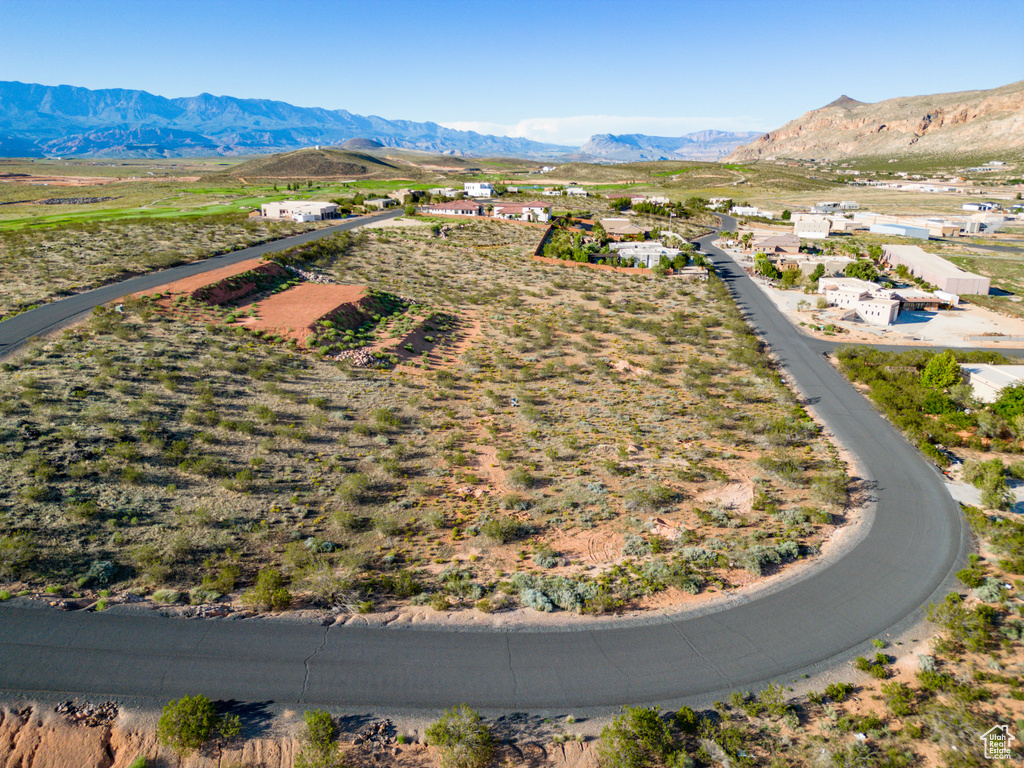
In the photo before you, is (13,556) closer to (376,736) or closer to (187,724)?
(187,724)

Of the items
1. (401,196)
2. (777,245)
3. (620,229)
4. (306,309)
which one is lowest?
(306,309)

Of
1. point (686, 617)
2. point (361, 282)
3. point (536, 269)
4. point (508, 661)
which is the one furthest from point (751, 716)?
point (536, 269)

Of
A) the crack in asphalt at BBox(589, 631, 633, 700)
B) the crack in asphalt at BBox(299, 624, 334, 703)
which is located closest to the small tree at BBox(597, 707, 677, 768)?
the crack in asphalt at BBox(589, 631, 633, 700)

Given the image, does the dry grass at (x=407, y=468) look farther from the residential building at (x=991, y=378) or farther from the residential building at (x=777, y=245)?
the residential building at (x=777, y=245)

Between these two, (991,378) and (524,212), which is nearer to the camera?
(991,378)

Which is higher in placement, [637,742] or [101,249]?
[101,249]

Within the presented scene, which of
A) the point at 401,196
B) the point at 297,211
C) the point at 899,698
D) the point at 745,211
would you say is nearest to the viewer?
the point at 899,698

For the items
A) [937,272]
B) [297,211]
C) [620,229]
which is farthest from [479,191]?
[937,272]

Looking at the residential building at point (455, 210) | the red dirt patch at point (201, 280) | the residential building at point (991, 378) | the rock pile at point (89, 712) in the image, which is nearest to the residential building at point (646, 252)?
the residential building at point (455, 210)

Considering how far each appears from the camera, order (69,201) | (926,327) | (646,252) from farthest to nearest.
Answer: (69,201), (646,252), (926,327)
